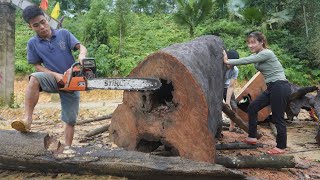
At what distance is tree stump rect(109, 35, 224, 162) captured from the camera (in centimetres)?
305

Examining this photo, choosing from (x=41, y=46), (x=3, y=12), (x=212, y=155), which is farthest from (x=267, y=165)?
(x=3, y=12)

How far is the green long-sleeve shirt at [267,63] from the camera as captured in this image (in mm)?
4422

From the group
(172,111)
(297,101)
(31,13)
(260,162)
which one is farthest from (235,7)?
(172,111)

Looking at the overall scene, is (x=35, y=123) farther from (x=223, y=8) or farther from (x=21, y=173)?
(x=223, y=8)

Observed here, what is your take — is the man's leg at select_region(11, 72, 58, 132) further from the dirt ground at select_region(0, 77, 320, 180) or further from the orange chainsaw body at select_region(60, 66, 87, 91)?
the dirt ground at select_region(0, 77, 320, 180)

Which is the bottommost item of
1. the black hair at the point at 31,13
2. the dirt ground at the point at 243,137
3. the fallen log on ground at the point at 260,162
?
the dirt ground at the point at 243,137

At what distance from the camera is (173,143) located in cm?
315

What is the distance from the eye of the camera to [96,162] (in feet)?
9.20

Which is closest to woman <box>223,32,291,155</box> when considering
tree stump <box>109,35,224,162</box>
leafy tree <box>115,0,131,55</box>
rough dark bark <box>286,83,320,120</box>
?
tree stump <box>109,35,224,162</box>

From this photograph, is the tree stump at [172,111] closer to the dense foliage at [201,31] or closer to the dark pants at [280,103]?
the dark pants at [280,103]

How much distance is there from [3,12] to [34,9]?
5.55 meters

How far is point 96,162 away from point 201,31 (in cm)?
1669

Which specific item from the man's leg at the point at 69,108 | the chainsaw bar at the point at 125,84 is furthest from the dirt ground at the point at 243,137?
the chainsaw bar at the point at 125,84

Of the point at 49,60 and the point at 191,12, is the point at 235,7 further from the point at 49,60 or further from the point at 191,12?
the point at 49,60
